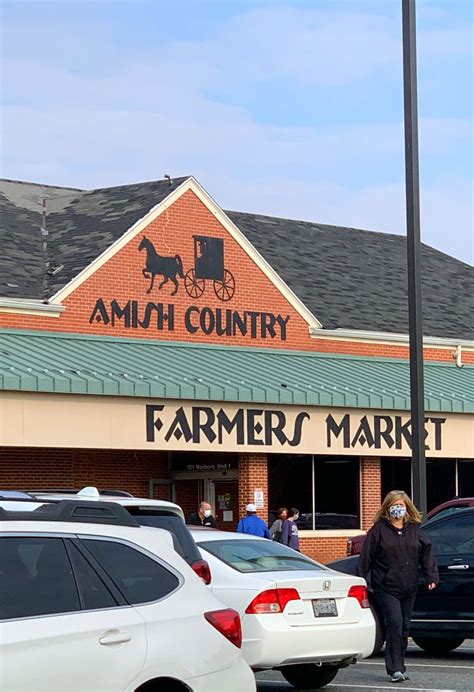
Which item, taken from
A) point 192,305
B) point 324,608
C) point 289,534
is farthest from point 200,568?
point 192,305

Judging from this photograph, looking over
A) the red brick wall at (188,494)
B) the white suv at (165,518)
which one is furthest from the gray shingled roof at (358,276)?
the white suv at (165,518)

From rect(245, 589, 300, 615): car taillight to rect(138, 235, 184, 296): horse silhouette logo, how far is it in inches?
655

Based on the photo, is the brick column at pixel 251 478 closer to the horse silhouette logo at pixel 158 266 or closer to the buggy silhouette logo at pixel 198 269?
the buggy silhouette logo at pixel 198 269

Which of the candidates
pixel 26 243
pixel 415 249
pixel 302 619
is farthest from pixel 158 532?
pixel 26 243

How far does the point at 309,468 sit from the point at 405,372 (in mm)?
4166

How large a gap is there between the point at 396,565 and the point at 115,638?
6.55 m

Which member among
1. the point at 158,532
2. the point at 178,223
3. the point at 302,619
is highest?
the point at 178,223

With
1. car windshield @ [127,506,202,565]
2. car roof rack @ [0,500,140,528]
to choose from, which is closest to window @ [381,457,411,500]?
car windshield @ [127,506,202,565]

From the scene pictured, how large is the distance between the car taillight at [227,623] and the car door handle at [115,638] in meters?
0.61

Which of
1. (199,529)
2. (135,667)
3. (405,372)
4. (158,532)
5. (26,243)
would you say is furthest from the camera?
(405,372)

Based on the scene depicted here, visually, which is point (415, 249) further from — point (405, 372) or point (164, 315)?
point (405, 372)

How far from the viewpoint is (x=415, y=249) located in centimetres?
1819

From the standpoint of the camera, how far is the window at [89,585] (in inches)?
277

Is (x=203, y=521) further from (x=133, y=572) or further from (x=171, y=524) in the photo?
(x=133, y=572)
